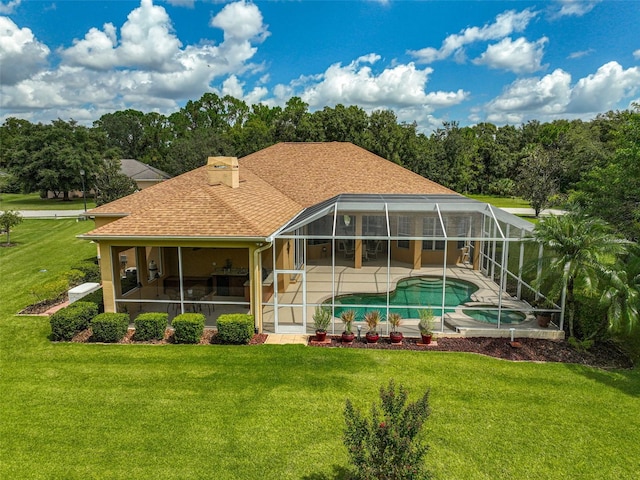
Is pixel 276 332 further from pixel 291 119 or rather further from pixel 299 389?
pixel 291 119

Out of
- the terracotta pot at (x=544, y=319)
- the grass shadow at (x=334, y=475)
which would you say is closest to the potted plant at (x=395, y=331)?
the terracotta pot at (x=544, y=319)

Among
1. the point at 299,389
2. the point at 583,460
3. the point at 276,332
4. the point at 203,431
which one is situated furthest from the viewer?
the point at 276,332

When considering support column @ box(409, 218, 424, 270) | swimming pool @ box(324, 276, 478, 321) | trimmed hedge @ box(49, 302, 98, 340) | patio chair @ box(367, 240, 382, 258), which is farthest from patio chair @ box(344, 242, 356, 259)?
trimmed hedge @ box(49, 302, 98, 340)

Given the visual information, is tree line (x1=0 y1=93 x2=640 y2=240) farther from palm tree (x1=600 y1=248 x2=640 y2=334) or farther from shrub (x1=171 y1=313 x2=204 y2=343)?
shrub (x1=171 y1=313 x2=204 y2=343)

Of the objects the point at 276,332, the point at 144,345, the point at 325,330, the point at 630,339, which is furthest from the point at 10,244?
the point at 630,339

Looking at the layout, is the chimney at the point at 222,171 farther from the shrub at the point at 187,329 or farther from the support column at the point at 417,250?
the support column at the point at 417,250

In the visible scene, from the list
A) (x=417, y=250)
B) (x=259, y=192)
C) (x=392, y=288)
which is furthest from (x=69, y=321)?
(x=417, y=250)

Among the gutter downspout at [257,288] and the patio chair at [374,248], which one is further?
the patio chair at [374,248]
